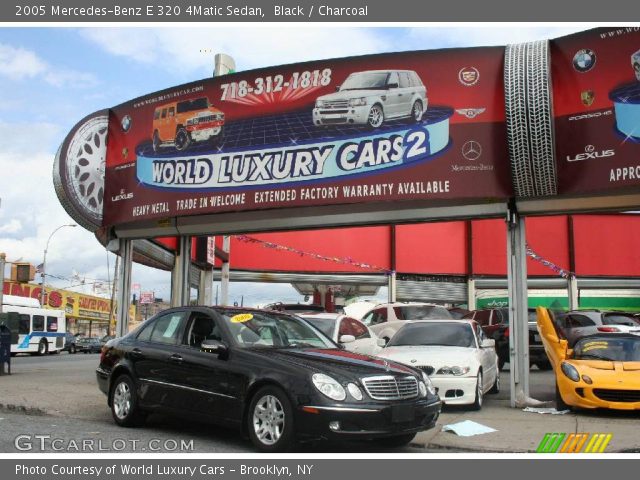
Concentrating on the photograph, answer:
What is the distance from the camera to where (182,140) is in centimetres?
1370

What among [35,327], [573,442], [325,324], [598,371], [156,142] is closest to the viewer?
[573,442]

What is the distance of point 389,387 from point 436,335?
4.94m

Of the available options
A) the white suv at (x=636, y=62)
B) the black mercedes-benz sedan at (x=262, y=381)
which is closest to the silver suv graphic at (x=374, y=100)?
the white suv at (x=636, y=62)

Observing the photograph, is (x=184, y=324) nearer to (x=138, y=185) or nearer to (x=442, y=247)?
(x=138, y=185)

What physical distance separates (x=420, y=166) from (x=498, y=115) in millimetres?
1474

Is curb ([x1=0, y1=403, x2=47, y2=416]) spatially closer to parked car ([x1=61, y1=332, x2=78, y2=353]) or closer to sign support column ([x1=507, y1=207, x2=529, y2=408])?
sign support column ([x1=507, y1=207, x2=529, y2=408])

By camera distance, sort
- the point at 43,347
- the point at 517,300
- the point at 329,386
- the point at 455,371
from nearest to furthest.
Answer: the point at 329,386
the point at 455,371
the point at 517,300
the point at 43,347

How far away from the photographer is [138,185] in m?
14.2

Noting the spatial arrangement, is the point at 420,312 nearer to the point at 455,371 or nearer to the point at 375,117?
the point at 375,117

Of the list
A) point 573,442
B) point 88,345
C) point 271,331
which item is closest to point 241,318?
point 271,331

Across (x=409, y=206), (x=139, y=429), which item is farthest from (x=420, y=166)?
(x=139, y=429)

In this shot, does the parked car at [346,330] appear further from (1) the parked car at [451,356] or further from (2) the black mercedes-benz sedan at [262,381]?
(2) the black mercedes-benz sedan at [262,381]

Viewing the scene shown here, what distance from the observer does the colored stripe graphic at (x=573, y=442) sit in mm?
6910

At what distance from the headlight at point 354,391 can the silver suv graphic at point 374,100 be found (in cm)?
627
